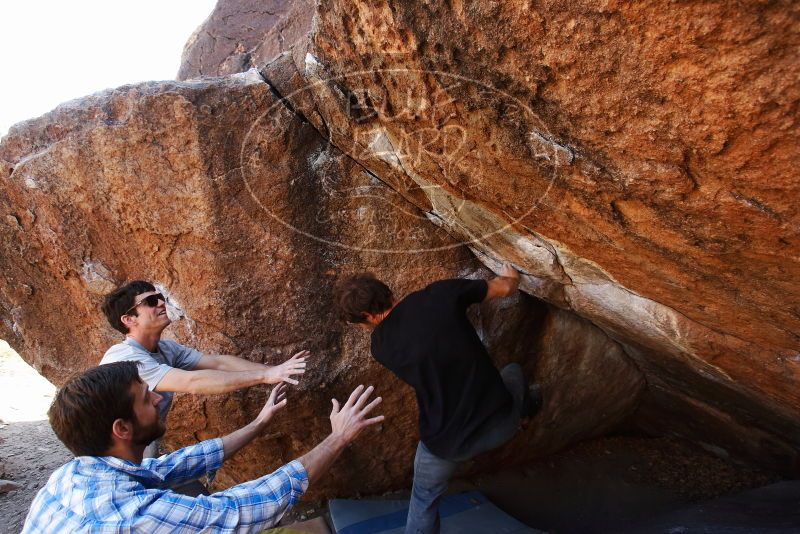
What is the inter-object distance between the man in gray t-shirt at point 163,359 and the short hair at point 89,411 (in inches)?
20.5

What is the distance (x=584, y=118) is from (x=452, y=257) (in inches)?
54.0

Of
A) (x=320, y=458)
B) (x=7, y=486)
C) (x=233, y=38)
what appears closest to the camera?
(x=320, y=458)

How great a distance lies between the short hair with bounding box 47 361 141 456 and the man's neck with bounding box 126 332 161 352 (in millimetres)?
733

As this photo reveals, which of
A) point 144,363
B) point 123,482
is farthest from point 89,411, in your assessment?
point 144,363

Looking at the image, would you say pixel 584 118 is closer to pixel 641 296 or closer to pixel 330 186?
pixel 641 296

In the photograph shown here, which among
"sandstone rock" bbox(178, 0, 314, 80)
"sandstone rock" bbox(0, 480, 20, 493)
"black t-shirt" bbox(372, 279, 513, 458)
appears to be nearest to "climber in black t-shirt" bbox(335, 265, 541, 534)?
Answer: "black t-shirt" bbox(372, 279, 513, 458)

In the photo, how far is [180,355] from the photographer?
229cm

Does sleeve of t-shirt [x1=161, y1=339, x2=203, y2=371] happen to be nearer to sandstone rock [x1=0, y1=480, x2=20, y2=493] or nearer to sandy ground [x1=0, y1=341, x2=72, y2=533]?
sandy ground [x1=0, y1=341, x2=72, y2=533]

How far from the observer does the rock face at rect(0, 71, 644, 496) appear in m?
2.27

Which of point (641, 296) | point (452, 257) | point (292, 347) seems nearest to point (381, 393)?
point (292, 347)

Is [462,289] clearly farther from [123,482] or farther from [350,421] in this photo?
[123,482]

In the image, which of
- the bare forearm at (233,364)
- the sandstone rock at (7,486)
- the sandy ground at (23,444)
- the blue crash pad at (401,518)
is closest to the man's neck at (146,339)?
the bare forearm at (233,364)

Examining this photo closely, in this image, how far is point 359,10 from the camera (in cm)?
160

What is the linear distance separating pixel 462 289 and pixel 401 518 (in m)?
1.51
